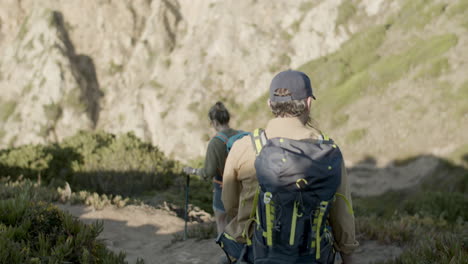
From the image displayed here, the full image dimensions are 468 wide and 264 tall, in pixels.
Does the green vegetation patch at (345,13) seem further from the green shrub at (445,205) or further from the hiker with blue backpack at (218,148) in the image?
the hiker with blue backpack at (218,148)

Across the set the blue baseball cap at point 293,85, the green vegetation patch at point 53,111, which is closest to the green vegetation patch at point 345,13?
the blue baseball cap at point 293,85

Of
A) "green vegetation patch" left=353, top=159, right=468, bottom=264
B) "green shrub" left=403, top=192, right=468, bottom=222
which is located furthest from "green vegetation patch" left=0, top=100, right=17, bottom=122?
"green shrub" left=403, top=192, right=468, bottom=222

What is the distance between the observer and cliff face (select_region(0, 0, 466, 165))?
27.9 meters

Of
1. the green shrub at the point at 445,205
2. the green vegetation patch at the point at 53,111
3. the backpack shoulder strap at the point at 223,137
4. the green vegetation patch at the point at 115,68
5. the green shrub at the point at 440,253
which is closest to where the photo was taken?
the green shrub at the point at 440,253

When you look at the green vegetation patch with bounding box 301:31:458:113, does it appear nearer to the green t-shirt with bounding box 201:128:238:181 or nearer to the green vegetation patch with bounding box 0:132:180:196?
the green vegetation patch with bounding box 0:132:180:196

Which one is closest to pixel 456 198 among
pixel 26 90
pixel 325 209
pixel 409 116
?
pixel 409 116

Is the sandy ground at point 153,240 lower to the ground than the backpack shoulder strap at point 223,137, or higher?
lower

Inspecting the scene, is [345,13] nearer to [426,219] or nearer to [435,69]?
[435,69]

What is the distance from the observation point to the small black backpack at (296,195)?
2133 millimetres

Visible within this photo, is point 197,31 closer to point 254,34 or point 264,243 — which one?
point 254,34

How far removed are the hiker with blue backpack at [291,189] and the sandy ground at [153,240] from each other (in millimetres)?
2975

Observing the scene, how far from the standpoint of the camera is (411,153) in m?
14.9

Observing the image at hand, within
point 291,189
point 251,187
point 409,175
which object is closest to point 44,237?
point 251,187

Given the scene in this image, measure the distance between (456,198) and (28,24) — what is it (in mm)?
47716
